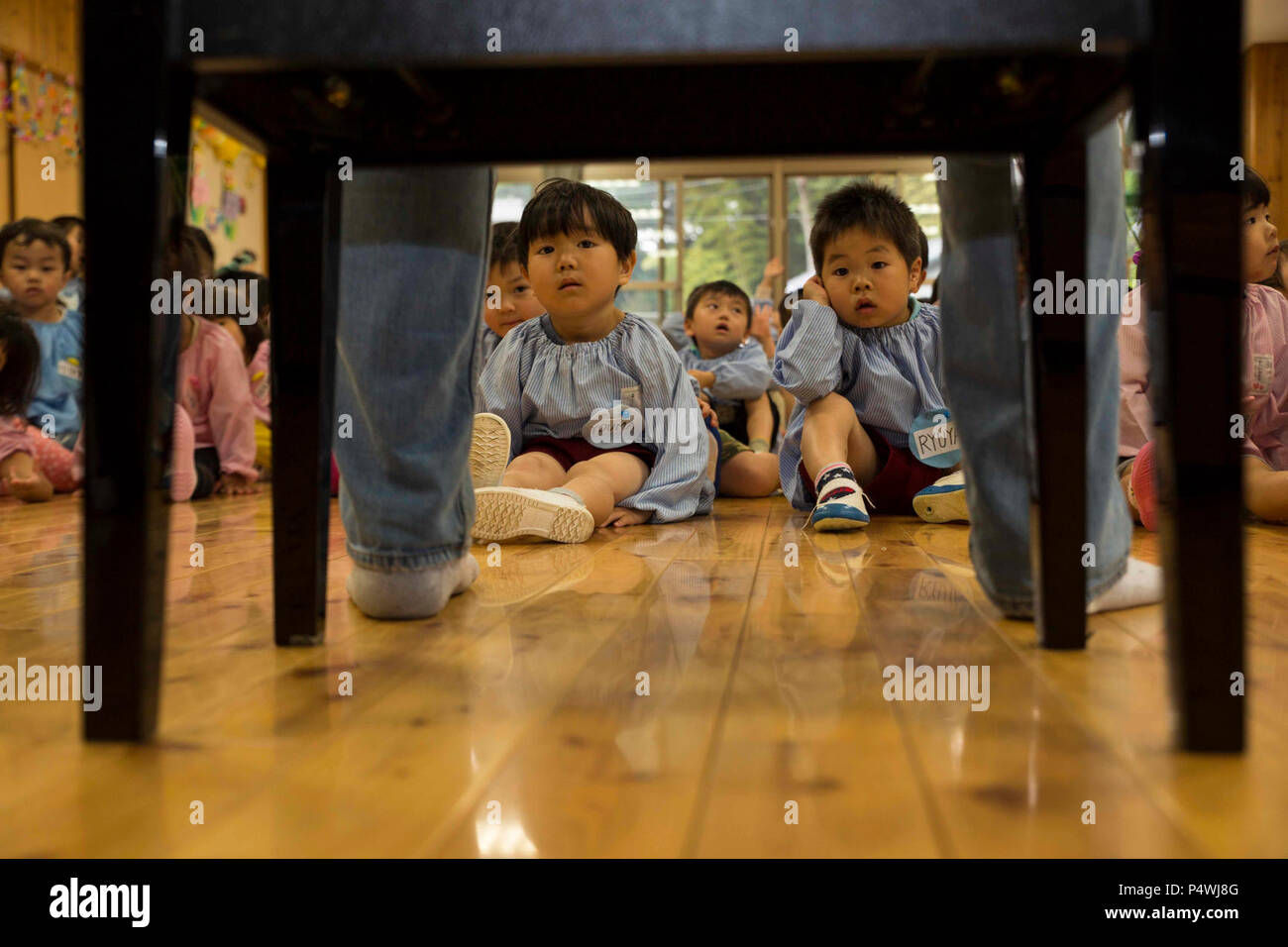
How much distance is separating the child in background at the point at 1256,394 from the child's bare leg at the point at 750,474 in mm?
855

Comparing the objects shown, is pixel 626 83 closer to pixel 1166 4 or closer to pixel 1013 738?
pixel 1166 4

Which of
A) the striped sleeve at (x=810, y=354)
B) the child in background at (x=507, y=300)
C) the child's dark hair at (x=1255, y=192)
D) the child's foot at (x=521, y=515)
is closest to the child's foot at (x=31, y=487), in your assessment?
the child in background at (x=507, y=300)

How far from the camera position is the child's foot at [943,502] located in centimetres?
183

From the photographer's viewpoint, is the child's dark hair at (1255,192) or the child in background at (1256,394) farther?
the child's dark hair at (1255,192)

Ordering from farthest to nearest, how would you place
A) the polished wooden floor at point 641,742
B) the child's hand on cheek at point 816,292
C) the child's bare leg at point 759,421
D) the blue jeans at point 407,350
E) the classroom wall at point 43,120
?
1. the classroom wall at point 43,120
2. the child's bare leg at point 759,421
3. the child's hand on cheek at point 816,292
4. the blue jeans at point 407,350
5. the polished wooden floor at point 641,742

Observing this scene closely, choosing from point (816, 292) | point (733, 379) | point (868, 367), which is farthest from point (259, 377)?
point (868, 367)

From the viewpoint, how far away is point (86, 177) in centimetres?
55

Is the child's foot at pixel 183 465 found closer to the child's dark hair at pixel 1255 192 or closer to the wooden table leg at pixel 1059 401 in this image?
the wooden table leg at pixel 1059 401

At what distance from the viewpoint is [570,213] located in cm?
195

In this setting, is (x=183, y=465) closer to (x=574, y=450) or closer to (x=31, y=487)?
(x=31, y=487)

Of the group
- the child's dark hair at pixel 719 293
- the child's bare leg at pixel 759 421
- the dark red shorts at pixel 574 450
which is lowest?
the dark red shorts at pixel 574 450

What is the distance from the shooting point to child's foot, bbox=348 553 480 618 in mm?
905
